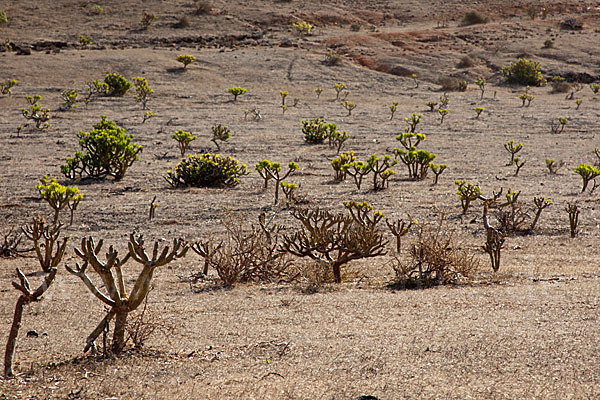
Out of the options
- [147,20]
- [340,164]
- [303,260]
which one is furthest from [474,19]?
[303,260]

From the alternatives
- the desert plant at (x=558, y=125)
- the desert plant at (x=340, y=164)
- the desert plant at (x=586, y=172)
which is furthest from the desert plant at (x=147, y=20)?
the desert plant at (x=586, y=172)

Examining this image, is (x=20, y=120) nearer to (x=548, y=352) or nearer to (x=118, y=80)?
(x=118, y=80)

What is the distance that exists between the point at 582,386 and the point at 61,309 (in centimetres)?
378

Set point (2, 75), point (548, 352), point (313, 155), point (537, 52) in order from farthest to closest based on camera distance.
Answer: point (537, 52) < point (2, 75) < point (313, 155) < point (548, 352)

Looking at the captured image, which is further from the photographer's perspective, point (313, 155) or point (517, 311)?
point (313, 155)

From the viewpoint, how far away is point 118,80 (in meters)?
22.9

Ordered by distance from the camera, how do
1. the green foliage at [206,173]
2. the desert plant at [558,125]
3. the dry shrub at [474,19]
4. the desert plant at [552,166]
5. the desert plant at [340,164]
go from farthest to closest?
1. the dry shrub at [474,19]
2. the desert plant at [558,125]
3. the desert plant at [552,166]
4. the desert plant at [340,164]
5. the green foliage at [206,173]

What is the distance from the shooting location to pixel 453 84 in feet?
90.7

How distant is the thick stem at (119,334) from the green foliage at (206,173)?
7.11 meters

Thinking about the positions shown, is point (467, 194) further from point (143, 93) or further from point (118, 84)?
point (118, 84)

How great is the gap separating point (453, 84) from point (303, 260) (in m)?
23.4

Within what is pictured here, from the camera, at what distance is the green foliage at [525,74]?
29359mm

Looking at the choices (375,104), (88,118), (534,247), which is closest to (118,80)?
(88,118)

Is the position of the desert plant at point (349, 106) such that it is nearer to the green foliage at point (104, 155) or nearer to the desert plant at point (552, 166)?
the desert plant at point (552, 166)
